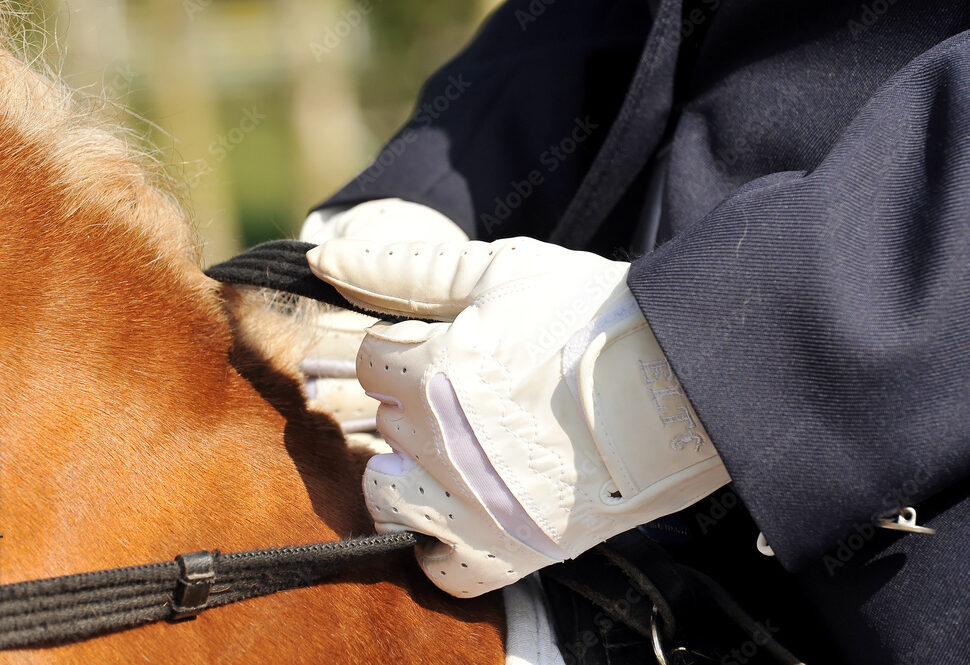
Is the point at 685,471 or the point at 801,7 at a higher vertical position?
the point at 801,7

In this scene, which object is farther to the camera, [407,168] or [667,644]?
[407,168]

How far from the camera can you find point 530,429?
0.73 m

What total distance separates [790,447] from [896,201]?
231 mm

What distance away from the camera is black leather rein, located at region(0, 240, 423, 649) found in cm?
62

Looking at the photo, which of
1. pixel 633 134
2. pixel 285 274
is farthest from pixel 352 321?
pixel 633 134

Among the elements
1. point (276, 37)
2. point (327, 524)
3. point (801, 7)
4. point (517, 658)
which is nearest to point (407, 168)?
point (801, 7)

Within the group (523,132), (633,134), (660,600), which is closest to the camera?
(660,600)

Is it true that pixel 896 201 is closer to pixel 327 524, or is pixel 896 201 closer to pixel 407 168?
pixel 327 524

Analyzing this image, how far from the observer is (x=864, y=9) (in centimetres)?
96

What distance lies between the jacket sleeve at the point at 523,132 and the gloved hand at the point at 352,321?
48mm

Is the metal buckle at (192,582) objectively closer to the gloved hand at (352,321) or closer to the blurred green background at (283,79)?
the gloved hand at (352,321)

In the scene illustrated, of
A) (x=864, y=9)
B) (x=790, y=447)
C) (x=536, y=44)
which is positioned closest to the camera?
(x=790, y=447)

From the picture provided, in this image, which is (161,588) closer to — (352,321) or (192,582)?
(192,582)

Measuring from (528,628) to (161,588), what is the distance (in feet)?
1.17
